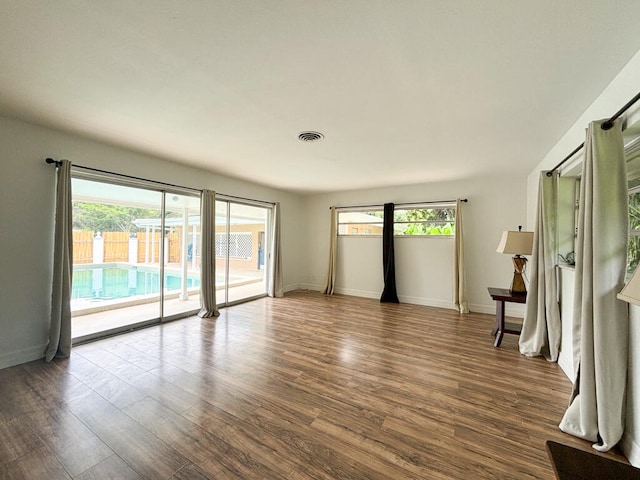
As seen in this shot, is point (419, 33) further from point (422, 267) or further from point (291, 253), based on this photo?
point (291, 253)

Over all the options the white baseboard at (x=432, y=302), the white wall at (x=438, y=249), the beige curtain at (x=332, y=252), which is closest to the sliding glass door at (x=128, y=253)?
the beige curtain at (x=332, y=252)

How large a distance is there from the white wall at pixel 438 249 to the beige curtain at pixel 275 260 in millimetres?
1221

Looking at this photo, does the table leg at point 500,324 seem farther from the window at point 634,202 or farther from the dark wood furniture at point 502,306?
the window at point 634,202

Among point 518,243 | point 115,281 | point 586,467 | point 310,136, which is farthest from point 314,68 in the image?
point 115,281

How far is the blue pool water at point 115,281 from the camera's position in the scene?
3418 mm

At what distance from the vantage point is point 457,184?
500cm

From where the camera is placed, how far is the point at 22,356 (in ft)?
8.73

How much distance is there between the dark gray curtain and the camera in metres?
5.45

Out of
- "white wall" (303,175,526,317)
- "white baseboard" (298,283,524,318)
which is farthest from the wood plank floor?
"white wall" (303,175,526,317)

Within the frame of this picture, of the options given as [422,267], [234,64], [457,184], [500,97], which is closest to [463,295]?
[422,267]

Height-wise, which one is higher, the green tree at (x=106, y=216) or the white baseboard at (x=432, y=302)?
the green tree at (x=106, y=216)

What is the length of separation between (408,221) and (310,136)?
3.37 m

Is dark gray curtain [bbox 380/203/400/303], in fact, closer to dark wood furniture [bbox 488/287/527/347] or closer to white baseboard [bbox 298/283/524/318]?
white baseboard [bbox 298/283/524/318]

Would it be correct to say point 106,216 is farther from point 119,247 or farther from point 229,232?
point 229,232
